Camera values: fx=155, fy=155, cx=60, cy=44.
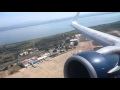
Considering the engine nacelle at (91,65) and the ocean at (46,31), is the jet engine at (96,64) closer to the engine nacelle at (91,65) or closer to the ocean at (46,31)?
the engine nacelle at (91,65)

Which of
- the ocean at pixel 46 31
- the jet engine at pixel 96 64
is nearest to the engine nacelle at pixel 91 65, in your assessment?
the jet engine at pixel 96 64

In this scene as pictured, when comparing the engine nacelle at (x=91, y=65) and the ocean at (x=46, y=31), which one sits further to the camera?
the ocean at (x=46, y=31)

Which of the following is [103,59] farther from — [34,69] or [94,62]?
[34,69]

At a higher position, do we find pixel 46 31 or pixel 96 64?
pixel 96 64

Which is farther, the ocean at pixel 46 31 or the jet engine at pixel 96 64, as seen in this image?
the ocean at pixel 46 31

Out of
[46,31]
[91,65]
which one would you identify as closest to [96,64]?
[91,65]

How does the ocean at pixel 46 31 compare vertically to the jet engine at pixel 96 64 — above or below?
below

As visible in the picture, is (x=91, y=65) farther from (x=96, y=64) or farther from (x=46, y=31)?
(x=46, y=31)

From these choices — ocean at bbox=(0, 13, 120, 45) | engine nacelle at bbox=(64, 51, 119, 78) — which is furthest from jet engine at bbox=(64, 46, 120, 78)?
ocean at bbox=(0, 13, 120, 45)
